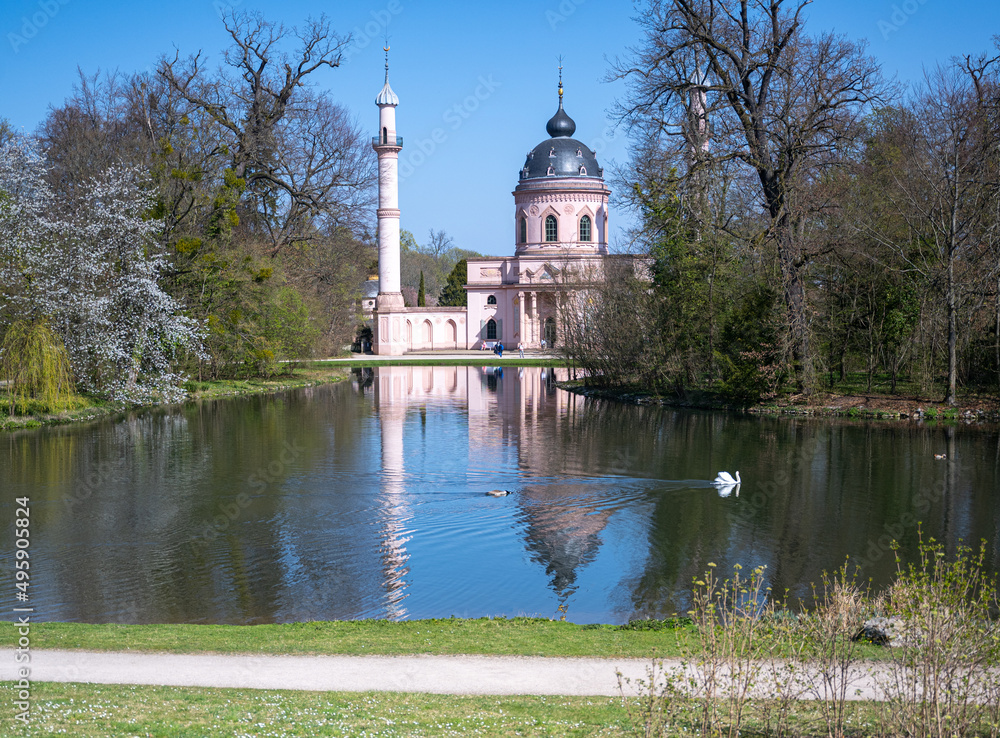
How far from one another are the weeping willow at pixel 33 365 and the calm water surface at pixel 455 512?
1280 millimetres

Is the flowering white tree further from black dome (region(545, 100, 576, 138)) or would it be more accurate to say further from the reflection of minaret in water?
black dome (region(545, 100, 576, 138))

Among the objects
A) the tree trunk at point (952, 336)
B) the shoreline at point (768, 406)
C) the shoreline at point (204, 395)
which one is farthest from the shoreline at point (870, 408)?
the shoreline at point (204, 395)

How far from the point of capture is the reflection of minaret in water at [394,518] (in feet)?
34.8

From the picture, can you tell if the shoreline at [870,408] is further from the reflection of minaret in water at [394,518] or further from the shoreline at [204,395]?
the shoreline at [204,395]

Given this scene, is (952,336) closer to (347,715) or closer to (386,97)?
(347,715)

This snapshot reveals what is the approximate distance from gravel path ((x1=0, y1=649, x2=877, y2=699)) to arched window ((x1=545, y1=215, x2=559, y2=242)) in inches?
2458

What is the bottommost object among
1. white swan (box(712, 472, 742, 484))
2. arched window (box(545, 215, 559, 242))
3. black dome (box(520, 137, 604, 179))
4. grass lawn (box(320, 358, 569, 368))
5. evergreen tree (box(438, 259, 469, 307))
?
white swan (box(712, 472, 742, 484))

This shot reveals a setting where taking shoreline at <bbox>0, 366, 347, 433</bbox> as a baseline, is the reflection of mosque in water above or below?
below

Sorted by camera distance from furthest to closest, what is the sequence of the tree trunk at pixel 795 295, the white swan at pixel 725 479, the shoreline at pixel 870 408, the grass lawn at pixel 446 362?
1. the grass lawn at pixel 446 362
2. the tree trunk at pixel 795 295
3. the shoreline at pixel 870 408
4. the white swan at pixel 725 479

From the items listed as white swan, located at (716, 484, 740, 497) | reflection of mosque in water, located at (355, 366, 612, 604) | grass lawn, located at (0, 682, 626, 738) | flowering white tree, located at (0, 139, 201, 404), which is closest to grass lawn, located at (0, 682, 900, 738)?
grass lawn, located at (0, 682, 626, 738)

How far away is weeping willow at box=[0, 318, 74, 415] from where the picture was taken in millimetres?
22531

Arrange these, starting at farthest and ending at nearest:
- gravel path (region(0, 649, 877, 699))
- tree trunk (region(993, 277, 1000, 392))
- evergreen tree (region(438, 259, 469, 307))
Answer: evergreen tree (region(438, 259, 469, 307)) → tree trunk (region(993, 277, 1000, 392)) → gravel path (region(0, 649, 877, 699))

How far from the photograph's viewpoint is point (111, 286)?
2539cm

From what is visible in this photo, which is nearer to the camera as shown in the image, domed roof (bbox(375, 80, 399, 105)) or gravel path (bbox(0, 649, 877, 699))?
gravel path (bbox(0, 649, 877, 699))
